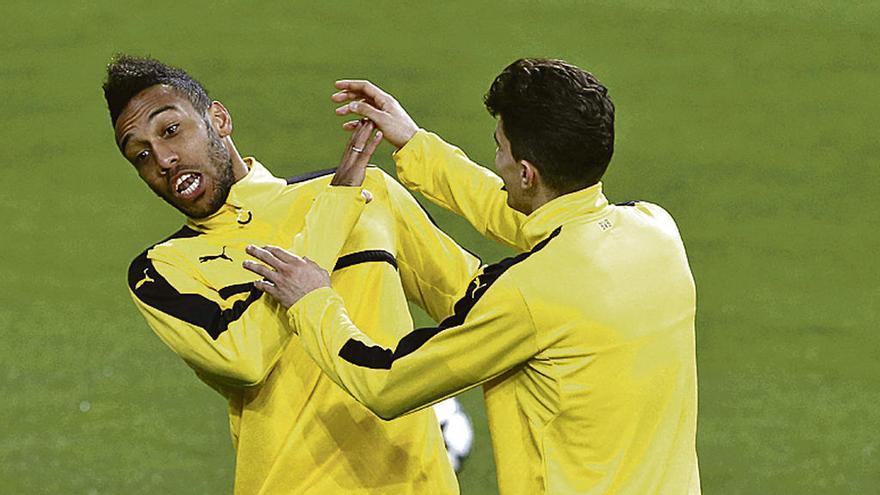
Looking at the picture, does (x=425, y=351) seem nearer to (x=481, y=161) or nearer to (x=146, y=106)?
(x=146, y=106)

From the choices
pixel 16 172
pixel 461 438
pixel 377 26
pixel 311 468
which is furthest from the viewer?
pixel 377 26

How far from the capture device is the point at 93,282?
372 inches

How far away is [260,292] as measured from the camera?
3781 millimetres

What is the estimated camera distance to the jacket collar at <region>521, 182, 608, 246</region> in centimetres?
345

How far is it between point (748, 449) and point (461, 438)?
1.60 metres

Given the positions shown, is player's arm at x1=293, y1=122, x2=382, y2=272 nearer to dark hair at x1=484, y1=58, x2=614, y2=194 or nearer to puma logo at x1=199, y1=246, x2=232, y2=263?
puma logo at x1=199, y1=246, x2=232, y2=263

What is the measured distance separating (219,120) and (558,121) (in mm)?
1248

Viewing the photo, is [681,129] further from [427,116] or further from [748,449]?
[748,449]

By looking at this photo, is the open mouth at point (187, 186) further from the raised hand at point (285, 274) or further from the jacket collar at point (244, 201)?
the raised hand at point (285, 274)

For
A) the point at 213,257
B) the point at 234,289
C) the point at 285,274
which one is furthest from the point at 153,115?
the point at 285,274

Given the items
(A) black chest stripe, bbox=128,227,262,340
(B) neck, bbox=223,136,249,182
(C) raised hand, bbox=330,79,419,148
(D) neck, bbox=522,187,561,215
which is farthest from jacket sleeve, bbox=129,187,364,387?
(D) neck, bbox=522,187,561,215

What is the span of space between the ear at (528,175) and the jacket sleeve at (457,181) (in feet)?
1.85

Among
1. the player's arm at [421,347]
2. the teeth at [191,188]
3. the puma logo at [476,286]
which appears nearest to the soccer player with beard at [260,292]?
the teeth at [191,188]

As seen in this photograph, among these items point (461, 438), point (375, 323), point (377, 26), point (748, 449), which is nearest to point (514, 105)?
point (375, 323)
